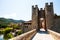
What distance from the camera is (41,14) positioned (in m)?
19.7

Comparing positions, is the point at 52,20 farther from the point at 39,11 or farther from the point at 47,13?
the point at 39,11

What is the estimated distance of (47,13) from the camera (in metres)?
18.5

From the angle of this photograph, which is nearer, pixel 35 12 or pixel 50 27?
pixel 50 27

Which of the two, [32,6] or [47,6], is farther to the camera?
[32,6]

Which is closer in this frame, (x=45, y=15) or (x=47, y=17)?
(x=47, y=17)

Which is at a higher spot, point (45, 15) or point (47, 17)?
point (45, 15)

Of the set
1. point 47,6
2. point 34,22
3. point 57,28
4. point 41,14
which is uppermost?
point 47,6

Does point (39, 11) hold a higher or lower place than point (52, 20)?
higher

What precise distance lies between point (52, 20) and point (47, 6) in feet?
9.43

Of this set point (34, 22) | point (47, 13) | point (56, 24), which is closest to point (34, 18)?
point (34, 22)

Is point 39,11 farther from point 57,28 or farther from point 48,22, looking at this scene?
point 57,28

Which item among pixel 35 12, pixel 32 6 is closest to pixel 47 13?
pixel 35 12

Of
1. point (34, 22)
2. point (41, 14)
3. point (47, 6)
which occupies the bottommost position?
point (34, 22)

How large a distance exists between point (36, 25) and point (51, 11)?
3.93 meters
